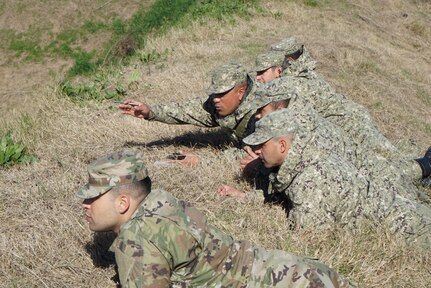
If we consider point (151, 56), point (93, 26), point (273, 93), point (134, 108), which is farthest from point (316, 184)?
point (93, 26)

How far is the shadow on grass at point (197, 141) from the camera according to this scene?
5.77m

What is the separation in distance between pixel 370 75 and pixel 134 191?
831 cm

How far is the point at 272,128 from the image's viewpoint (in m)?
3.60

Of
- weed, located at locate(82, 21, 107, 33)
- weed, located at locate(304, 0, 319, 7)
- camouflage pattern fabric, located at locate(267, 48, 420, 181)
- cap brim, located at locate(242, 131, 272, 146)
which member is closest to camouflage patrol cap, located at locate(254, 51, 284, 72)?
camouflage pattern fabric, located at locate(267, 48, 420, 181)

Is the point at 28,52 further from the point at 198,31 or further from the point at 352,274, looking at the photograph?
the point at 352,274

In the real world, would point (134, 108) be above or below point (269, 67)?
above

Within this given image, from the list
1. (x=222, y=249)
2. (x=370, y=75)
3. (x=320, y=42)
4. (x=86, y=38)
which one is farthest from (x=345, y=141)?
(x=86, y=38)

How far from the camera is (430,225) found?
13.2 ft

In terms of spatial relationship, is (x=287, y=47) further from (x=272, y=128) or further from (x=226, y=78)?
(x=272, y=128)

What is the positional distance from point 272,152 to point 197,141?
7.68 feet

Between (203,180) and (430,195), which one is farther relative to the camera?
(430,195)

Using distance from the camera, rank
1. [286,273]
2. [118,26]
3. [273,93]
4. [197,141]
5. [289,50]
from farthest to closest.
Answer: [118,26] → [289,50] → [197,141] → [273,93] → [286,273]

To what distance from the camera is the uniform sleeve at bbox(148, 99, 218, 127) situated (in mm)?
5301

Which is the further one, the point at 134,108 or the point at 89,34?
the point at 89,34
